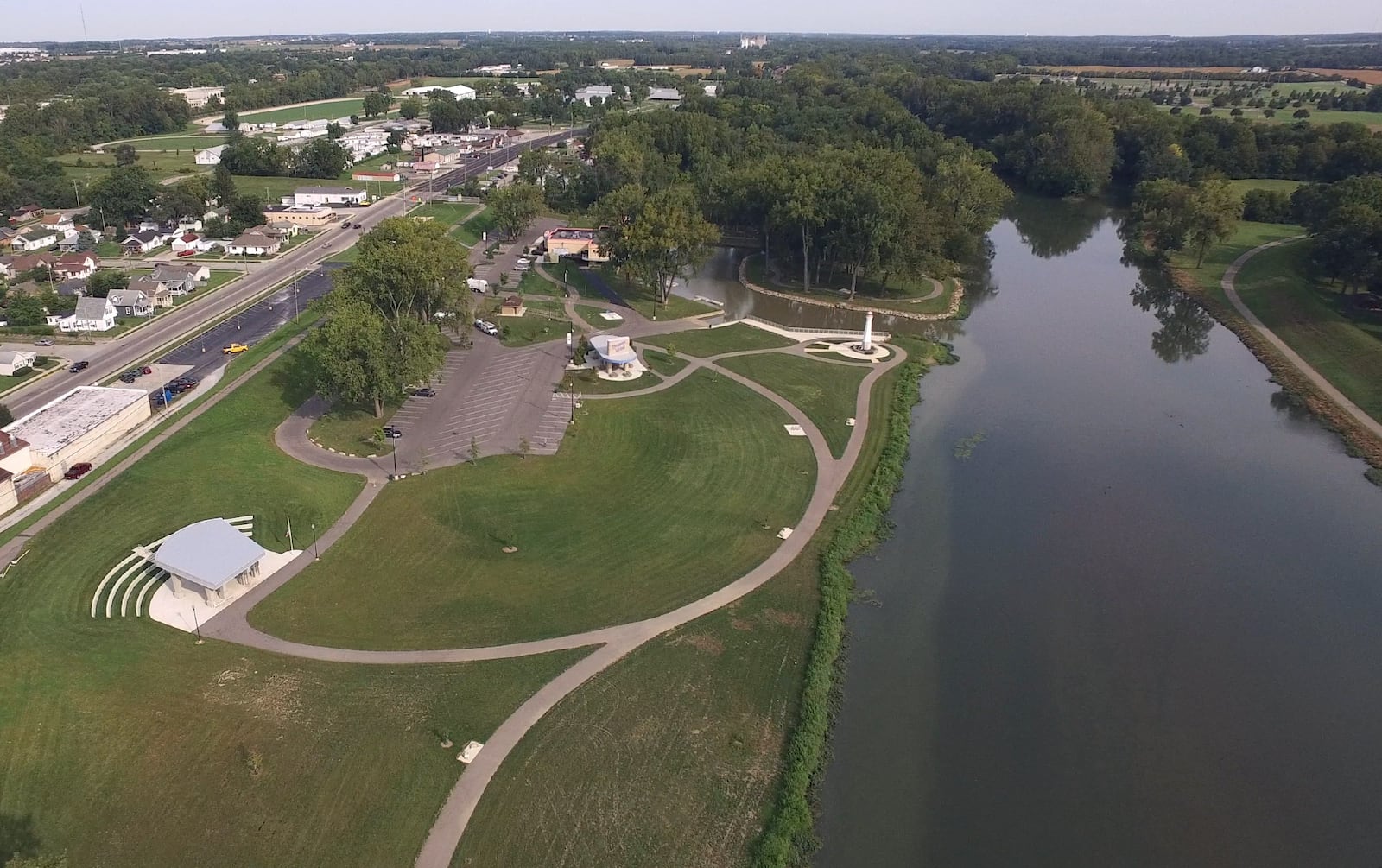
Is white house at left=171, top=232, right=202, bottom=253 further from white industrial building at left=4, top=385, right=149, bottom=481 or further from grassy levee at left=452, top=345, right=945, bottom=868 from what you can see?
grassy levee at left=452, top=345, right=945, bottom=868

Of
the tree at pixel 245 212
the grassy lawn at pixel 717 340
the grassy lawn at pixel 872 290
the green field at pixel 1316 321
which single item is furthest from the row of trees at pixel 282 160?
the green field at pixel 1316 321

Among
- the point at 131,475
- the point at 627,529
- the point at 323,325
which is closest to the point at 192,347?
the point at 323,325

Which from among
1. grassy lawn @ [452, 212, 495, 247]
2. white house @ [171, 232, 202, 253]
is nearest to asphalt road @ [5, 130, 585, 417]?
white house @ [171, 232, 202, 253]

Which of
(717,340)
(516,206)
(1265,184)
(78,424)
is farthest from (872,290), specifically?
(1265,184)

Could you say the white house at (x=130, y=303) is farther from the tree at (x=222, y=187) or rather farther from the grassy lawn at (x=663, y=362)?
the grassy lawn at (x=663, y=362)

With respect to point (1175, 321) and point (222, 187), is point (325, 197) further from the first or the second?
point (1175, 321)

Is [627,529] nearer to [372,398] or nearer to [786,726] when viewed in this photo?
[786,726]
